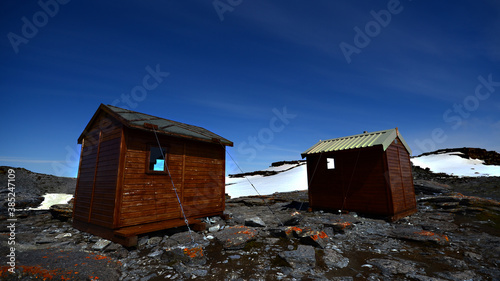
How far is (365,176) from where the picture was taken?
1302cm

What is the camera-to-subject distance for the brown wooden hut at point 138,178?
28.0 feet

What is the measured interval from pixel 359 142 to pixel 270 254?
9685 mm

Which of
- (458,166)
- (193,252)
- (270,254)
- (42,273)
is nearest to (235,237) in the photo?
(270,254)

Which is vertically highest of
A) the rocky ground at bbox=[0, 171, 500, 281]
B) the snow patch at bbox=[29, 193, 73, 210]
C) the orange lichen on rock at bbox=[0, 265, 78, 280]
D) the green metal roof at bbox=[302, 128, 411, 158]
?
the green metal roof at bbox=[302, 128, 411, 158]

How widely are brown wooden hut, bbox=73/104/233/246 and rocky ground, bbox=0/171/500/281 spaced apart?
665mm

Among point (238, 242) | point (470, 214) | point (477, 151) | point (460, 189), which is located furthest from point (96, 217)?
point (477, 151)

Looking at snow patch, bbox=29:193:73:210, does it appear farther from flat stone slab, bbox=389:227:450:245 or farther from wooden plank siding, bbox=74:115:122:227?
flat stone slab, bbox=389:227:450:245

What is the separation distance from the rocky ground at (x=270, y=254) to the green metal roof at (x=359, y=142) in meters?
4.42

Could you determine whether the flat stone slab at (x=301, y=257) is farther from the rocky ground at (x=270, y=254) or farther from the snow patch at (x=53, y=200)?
the snow patch at (x=53, y=200)

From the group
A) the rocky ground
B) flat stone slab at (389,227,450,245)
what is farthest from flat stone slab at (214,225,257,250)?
flat stone slab at (389,227,450,245)

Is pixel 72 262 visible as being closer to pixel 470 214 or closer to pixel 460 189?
pixel 470 214

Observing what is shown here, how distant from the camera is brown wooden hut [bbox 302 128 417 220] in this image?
12.3 metres

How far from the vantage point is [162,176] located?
31.7ft

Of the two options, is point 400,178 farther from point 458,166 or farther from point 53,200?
point 458,166
